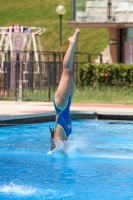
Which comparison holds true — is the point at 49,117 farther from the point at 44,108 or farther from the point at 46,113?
the point at 44,108

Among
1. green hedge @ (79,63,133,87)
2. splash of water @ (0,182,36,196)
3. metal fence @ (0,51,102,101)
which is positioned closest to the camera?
splash of water @ (0,182,36,196)

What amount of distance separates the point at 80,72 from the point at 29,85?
263cm

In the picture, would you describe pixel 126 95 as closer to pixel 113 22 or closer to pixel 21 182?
pixel 113 22

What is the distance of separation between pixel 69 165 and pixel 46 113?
20.4ft

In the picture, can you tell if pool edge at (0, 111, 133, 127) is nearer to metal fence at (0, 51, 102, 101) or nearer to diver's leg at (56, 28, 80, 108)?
metal fence at (0, 51, 102, 101)

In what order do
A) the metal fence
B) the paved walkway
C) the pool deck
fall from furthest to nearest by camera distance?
the metal fence → the paved walkway → the pool deck

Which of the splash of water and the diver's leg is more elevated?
the diver's leg

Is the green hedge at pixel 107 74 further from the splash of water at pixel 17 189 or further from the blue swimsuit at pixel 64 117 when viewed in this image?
the splash of water at pixel 17 189

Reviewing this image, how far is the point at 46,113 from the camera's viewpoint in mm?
17562

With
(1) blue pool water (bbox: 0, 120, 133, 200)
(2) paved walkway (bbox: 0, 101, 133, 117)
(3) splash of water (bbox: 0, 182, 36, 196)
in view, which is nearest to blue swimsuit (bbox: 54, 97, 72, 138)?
(1) blue pool water (bbox: 0, 120, 133, 200)

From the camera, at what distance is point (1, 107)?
19719 mm

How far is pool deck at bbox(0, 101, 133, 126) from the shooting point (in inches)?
663

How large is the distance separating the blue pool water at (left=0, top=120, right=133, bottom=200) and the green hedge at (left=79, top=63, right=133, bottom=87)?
27.9ft

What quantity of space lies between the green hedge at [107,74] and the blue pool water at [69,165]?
27.9 ft
